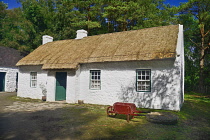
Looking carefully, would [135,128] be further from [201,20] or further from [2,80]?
[201,20]

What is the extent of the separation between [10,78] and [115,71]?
15749 mm

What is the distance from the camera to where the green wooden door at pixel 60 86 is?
14133 millimetres

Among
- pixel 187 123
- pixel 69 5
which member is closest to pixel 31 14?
pixel 69 5

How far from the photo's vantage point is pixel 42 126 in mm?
7195

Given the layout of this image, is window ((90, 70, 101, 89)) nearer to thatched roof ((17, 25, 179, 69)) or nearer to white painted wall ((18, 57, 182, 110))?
white painted wall ((18, 57, 182, 110))

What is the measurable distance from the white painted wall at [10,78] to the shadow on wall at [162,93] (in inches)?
661

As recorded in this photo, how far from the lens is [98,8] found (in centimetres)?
2534

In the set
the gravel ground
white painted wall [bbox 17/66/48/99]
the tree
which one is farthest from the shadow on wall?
the tree

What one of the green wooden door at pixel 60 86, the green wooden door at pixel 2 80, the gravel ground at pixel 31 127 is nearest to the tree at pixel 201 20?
the green wooden door at pixel 60 86

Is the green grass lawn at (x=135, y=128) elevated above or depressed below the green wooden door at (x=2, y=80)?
below

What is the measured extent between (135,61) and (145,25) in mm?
14268

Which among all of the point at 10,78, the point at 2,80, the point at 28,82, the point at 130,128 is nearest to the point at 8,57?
the point at 10,78

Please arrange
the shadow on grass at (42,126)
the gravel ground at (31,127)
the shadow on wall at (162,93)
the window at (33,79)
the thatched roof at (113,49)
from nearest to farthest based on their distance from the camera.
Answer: the gravel ground at (31,127) < the shadow on grass at (42,126) < the shadow on wall at (162,93) < the thatched roof at (113,49) < the window at (33,79)

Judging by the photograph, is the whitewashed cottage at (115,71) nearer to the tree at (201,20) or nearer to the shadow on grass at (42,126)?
the shadow on grass at (42,126)
